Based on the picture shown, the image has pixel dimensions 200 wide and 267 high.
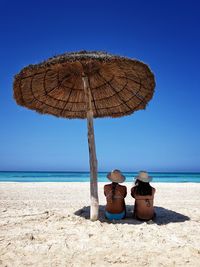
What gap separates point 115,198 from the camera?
5.22 m

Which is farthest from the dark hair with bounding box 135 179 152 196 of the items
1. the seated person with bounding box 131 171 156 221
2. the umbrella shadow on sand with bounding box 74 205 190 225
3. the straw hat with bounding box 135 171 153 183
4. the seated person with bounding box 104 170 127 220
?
the umbrella shadow on sand with bounding box 74 205 190 225

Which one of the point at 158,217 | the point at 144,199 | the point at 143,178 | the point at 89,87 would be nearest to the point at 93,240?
the point at 144,199

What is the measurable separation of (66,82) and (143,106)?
1.79m

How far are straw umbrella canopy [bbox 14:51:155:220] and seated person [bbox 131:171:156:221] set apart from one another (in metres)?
0.79

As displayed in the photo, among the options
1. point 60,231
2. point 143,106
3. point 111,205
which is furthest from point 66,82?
point 60,231

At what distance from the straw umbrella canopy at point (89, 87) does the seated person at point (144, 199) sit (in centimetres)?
79

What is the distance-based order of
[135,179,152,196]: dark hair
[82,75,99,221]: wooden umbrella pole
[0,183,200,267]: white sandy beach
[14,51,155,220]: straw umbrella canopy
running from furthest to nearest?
[135,179,152,196]: dark hair
[82,75,99,221]: wooden umbrella pole
[14,51,155,220]: straw umbrella canopy
[0,183,200,267]: white sandy beach

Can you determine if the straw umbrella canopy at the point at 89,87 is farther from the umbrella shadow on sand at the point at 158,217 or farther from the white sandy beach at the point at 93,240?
the white sandy beach at the point at 93,240

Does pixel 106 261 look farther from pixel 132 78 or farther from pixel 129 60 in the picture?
pixel 132 78

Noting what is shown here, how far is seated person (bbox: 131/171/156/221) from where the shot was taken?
5223 millimetres

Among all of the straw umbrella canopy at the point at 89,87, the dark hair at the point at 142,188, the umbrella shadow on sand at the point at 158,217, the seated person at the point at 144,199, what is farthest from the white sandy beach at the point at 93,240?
the straw umbrella canopy at the point at 89,87

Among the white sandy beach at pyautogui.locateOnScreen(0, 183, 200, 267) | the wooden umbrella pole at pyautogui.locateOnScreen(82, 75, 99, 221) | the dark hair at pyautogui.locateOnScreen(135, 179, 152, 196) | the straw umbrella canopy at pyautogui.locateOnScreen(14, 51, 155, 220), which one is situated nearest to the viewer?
the white sandy beach at pyautogui.locateOnScreen(0, 183, 200, 267)

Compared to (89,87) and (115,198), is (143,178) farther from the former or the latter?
(89,87)

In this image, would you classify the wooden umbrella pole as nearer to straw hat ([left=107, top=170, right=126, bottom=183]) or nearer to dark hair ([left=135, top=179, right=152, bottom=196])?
straw hat ([left=107, top=170, right=126, bottom=183])
